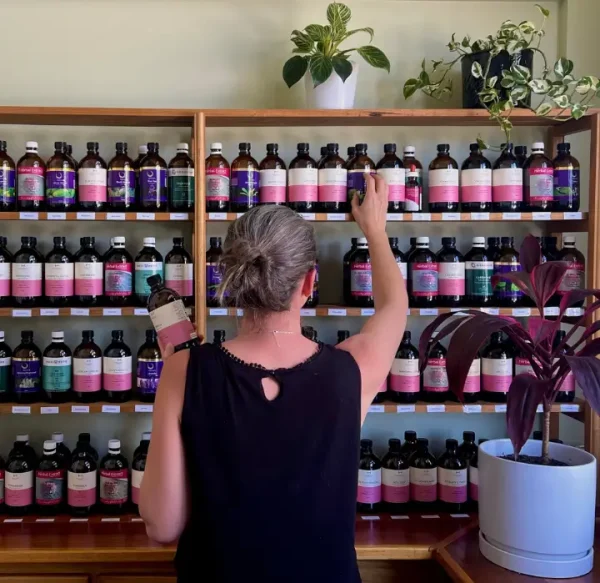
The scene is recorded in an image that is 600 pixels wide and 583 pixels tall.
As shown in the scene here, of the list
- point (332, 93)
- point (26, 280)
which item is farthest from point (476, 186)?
point (26, 280)

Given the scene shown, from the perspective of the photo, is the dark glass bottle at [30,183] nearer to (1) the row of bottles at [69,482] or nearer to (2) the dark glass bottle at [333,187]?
(1) the row of bottles at [69,482]

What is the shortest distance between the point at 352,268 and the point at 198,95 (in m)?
0.93

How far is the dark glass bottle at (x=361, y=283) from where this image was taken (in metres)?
2.21

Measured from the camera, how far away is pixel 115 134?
8.04ft

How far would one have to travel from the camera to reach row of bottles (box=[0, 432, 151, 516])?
2.17m

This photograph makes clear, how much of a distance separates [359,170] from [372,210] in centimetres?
80

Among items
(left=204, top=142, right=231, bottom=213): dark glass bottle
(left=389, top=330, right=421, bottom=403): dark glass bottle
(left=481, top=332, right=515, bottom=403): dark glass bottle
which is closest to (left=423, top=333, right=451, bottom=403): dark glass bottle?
(left=389, top=330, right=421, bottom=403): dark glass bottle

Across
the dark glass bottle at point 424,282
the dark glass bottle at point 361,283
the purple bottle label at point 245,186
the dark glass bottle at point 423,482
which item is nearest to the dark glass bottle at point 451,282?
the dark glass bottle at point 424,282

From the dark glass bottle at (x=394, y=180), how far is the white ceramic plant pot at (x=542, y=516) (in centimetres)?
89

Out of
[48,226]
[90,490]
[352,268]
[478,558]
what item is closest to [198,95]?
[48,226]

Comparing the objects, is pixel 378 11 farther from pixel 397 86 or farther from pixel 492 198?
pixel 492 198

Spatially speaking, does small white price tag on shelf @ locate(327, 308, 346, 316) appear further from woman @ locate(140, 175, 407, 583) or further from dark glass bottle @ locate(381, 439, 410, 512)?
woman @ locate(140, 175, 407, 583)

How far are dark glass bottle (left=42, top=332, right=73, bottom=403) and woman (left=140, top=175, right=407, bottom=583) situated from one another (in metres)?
1.19

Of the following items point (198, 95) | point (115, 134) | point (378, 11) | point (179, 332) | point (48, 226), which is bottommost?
point (179, 332)
